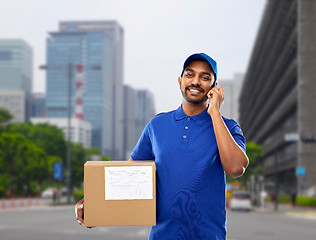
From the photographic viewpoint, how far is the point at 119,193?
9.73 feet

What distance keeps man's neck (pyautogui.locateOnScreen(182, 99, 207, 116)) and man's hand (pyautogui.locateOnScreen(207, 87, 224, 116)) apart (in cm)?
10

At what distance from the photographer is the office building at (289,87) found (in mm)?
55375

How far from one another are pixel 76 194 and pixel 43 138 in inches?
1740

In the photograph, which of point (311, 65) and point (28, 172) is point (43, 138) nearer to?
point (28, 172)

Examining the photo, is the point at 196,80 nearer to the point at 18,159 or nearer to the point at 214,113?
the point at 214,113

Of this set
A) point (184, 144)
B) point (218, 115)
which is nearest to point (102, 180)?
point (184, 144)

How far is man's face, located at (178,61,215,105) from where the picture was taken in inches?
122

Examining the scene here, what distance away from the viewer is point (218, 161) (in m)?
3.04

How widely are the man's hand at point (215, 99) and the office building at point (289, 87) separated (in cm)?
3012

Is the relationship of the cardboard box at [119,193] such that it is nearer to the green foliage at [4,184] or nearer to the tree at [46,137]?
the green foliage at [4,184]

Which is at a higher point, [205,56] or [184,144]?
[205,56]

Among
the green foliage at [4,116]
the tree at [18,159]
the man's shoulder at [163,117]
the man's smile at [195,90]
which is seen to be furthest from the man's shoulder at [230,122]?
the green foliage at [4,116]

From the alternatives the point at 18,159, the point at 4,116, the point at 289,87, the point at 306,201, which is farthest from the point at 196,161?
the point at 4,116

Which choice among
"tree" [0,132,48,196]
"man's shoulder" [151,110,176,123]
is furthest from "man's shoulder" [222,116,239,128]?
"tree" [0,132,48,196]
